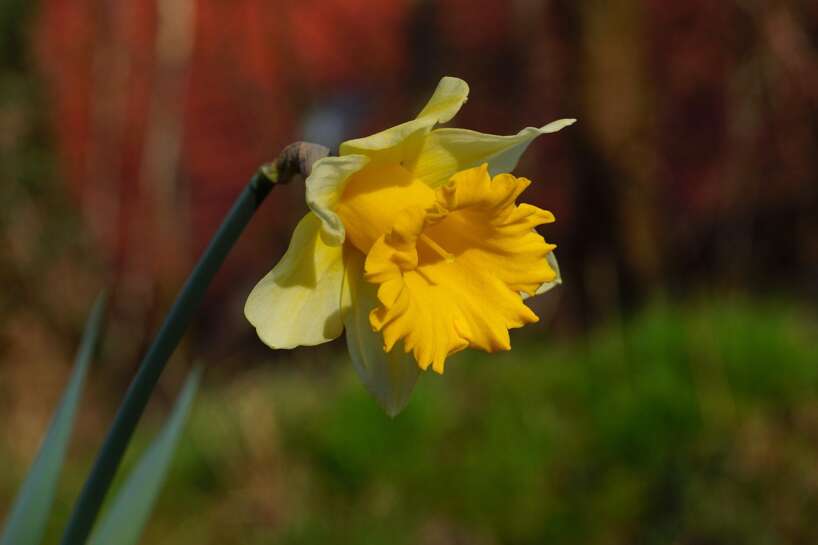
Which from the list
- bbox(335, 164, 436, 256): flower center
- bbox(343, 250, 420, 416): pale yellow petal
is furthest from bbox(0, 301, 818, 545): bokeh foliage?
bbox(335, 164, 436, 256): flower center

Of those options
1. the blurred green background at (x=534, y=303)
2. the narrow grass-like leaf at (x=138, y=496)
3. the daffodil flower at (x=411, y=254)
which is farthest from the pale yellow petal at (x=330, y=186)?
the blurred green background at (x=534, y=303)

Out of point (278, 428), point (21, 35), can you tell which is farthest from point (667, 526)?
point (21, 35)

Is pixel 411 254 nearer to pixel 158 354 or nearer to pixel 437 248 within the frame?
pixel 437 248

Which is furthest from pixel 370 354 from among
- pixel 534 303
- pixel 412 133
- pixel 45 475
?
pixel 534 303

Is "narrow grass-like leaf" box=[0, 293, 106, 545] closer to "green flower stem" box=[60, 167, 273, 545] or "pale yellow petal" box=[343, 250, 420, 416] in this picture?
"green flower stem" box=[60, 167, 273, 545]

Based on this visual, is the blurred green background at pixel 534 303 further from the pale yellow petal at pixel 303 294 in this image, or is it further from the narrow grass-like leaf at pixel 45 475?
the pale yellow petal at pixel 303 294

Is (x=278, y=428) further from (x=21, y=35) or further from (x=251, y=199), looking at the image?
(x=21, y=35)
